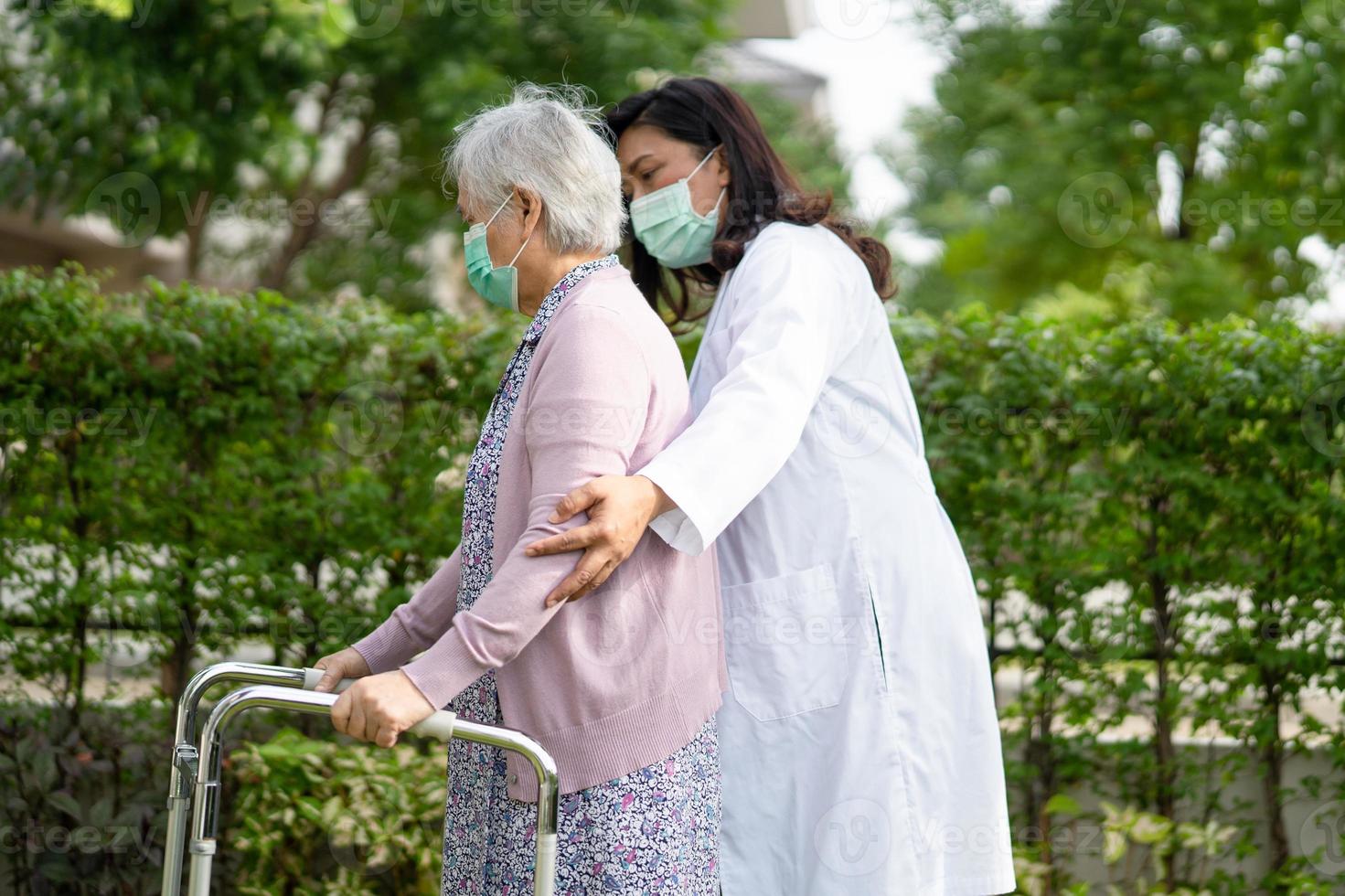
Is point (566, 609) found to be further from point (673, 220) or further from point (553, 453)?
point (673, 220)

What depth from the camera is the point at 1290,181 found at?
10672 millimetres

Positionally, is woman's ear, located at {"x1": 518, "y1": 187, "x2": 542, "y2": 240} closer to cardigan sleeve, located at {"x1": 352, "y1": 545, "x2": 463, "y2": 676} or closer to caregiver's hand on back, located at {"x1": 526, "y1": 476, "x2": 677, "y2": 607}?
caregiver's hand on back, located at {"x1": 526, "y1": 476, "x2": 677, "y2": 607}

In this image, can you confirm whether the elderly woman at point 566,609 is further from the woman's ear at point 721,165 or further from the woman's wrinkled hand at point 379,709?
the woman's ear at point 721,165

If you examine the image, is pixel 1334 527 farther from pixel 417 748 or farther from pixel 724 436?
pixel 417 748

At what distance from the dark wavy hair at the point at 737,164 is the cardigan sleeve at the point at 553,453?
2.23 ft

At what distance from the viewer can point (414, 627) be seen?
2254 mm

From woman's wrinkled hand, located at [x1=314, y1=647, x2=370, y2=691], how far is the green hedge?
165 cm

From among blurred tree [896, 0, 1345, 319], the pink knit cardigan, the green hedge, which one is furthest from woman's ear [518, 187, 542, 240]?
blurred tree [896, 0, 1345, 319]

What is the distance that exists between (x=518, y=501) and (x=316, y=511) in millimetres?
2205

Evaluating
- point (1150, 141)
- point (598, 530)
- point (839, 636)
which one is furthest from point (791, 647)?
point (1150, 141)

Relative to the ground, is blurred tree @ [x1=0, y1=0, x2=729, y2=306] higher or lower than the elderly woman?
higher

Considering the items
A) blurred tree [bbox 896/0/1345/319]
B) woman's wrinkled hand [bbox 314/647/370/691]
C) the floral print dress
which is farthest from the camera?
blurred tree [bbox 896/0/1345/319]

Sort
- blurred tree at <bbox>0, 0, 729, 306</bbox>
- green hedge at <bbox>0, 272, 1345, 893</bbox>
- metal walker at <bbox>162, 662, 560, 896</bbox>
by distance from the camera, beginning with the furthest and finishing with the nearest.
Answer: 1. blurred tree at <bbox>0, 0, 729, 306</bbox>
2. green hedge at <bbox>0, 272, 1345, 893</bbox>
3. metal walker at <bbox>162, 662, 560, 896</bbox>

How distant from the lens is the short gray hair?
2.03 metres
